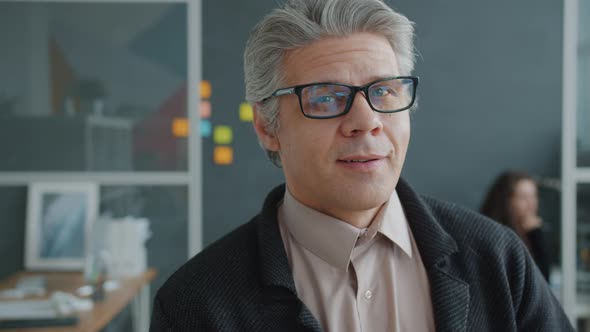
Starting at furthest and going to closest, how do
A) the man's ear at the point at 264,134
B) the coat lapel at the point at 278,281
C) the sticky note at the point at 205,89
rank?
the sticky note at the point at 205,89
the man's ear at the point at 264,134
the coat lapel at the point at 278,281

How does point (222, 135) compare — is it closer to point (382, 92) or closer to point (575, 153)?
point (575, 153)

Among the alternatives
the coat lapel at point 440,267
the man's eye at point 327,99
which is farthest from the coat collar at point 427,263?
the man's eye at point 327,99

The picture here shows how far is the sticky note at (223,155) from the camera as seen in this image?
3488 millimetres

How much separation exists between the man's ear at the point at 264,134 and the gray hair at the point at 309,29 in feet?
0.18

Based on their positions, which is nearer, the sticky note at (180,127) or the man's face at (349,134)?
the man's face at (349,134)

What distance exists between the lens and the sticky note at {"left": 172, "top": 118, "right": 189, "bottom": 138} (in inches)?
129

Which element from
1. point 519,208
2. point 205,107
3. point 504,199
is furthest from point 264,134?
point 519,208

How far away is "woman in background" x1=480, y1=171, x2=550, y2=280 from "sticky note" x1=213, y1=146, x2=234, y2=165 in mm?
1452

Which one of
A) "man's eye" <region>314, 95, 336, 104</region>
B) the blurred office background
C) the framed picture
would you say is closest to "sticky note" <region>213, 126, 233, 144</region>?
the blurred office background

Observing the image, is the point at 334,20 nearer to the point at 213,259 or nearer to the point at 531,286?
the point at 213,259

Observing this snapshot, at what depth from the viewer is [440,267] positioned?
1087 mm

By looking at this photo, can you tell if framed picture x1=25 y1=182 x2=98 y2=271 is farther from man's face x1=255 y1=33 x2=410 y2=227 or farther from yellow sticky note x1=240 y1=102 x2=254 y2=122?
man's face x1=255 y1=33 x2=410 y2=227

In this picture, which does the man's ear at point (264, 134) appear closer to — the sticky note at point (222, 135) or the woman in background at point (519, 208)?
the sticky note at point (222, 135)

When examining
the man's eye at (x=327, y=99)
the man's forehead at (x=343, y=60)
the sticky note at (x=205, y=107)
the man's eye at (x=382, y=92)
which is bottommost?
the man's eye at (x=327, y=99)
